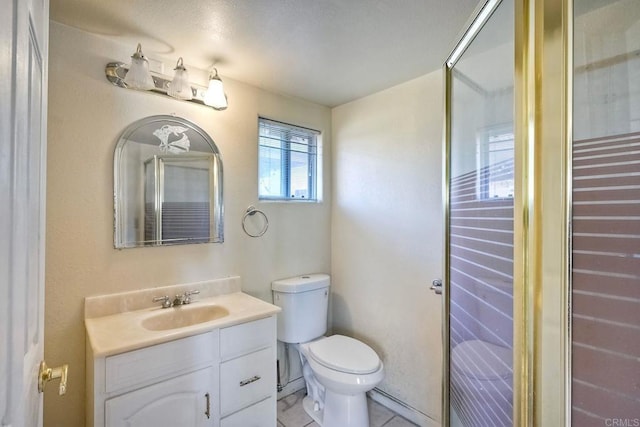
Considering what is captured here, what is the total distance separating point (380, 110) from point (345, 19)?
2.77 ft

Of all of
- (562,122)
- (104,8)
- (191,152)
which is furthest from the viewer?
(191,152)

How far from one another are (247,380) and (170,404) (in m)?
0.34

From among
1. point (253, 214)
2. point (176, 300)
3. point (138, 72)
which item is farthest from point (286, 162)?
point (176, 300)

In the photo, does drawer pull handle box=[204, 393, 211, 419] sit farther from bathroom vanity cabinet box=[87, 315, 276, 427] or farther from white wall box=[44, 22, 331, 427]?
white wall box=[44, 22, 331, 427]

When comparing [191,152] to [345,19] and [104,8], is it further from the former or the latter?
[345,19]

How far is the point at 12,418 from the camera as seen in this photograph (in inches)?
18.4

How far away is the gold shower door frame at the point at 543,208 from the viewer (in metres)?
0.61

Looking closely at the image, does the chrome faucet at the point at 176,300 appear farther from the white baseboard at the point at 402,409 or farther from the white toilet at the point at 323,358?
Answer: the white baseboard at the point at 402,409

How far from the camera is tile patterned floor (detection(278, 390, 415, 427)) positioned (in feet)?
6.04

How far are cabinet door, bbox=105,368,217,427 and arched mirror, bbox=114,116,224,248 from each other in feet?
2.30

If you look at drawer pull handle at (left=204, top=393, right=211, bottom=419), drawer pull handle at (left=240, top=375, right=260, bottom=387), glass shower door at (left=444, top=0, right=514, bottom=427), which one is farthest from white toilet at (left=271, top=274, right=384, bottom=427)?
drawer pull handle at (left=204, top=393, right=211, bottom=419)

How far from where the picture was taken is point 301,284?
78.4 inches

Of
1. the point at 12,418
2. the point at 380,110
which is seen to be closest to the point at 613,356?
the point at 12,418

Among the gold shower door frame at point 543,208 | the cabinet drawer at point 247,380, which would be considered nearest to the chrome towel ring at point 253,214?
the cabinet drawer at point 247,380
